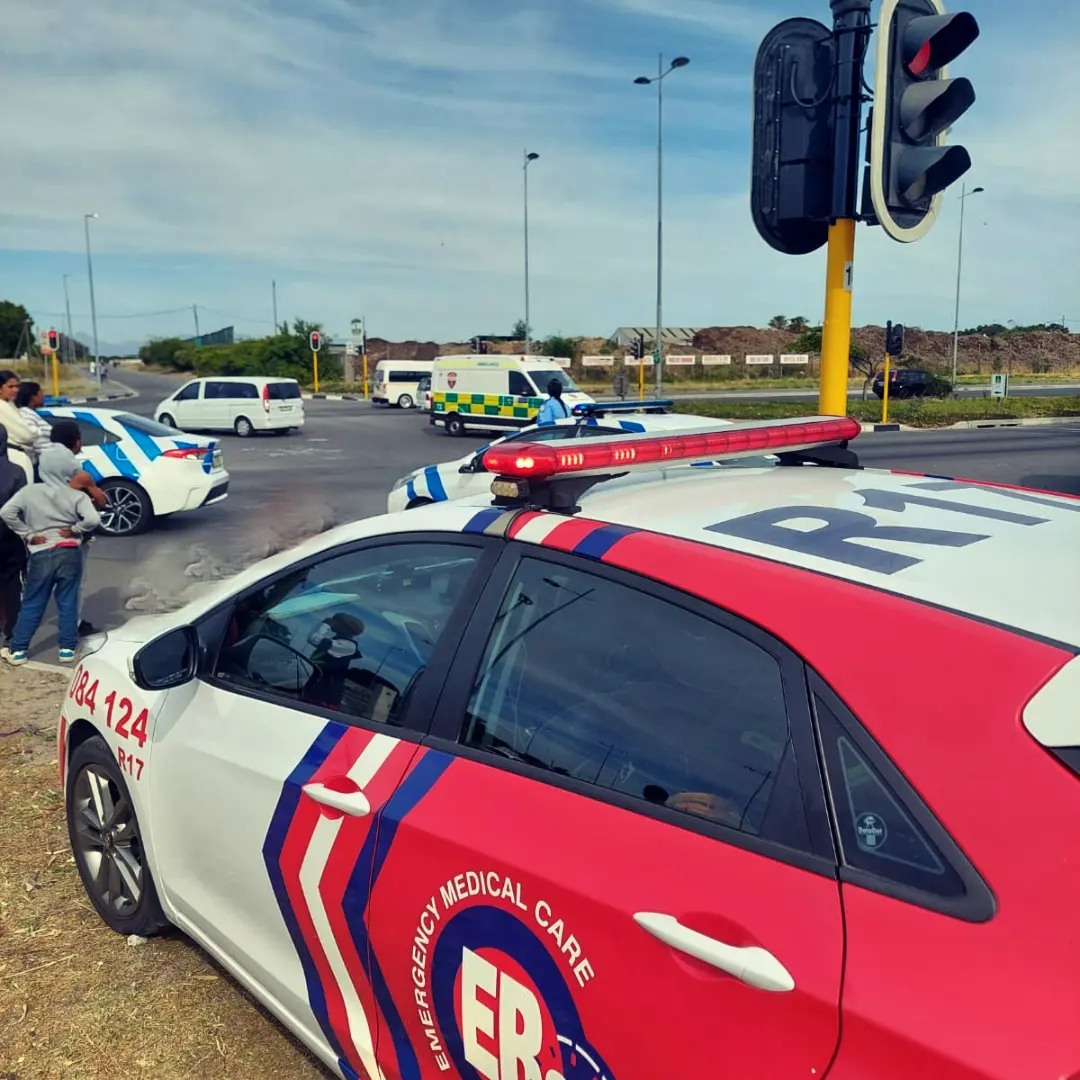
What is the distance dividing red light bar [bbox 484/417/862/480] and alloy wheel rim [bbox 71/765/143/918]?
1.67 metres

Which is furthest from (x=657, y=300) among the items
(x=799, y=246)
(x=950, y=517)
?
(x=950, y=517)

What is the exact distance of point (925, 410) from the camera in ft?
106

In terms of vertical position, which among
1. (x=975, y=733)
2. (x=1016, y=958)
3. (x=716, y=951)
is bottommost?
(x=716, y=951)

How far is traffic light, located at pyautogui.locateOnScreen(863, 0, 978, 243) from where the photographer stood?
366 cm

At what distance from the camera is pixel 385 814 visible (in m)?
2.05

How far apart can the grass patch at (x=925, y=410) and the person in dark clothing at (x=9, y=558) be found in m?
22.9

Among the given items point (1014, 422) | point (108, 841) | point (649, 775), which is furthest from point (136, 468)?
point (1014, 422)

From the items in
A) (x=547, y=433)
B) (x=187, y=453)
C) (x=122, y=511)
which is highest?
(x=547, y=433)

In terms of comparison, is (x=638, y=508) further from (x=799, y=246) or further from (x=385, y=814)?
(x=799, y=246)

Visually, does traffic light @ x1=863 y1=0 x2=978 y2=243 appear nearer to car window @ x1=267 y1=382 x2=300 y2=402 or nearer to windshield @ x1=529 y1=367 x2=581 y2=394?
windshield @ x1=529 y1=367 x2=581 y2=394

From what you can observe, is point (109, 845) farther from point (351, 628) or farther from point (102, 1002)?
point (351, 628)

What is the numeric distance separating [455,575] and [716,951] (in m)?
1.03

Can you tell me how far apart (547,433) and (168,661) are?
7.37 metres

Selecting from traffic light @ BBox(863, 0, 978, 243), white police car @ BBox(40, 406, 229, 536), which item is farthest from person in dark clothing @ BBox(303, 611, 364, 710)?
white police car @ BBox(40, 406, 229, 536)
